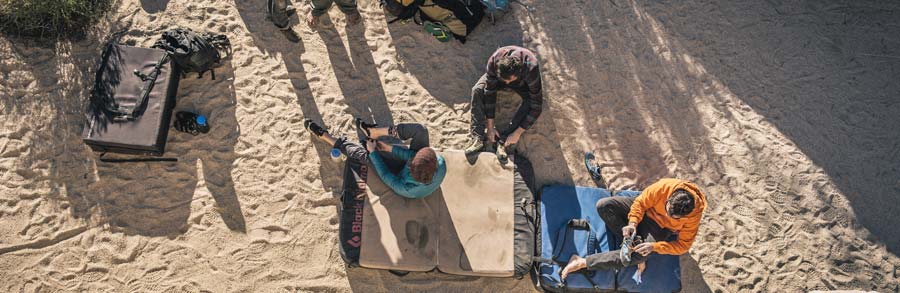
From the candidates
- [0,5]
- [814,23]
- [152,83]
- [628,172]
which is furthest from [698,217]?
[0,5]

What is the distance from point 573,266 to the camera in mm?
5102

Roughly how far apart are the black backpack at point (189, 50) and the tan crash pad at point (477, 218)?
304cm

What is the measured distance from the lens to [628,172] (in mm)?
5934

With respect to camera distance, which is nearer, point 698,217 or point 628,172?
point 698,217

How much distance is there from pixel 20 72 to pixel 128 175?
76.9 inches

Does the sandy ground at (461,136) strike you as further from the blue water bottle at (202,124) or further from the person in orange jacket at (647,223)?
the person in orange jacket at (647,223)

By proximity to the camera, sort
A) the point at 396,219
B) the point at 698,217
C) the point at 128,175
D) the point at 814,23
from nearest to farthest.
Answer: the point at 698,217, the point at 396,219, the point at 128,175, the point at 814,23

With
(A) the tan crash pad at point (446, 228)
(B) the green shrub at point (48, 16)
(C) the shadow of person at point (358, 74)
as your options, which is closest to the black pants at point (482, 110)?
(A) the tan crash pad at point (446, 228)

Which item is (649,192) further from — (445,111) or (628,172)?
(445,111)

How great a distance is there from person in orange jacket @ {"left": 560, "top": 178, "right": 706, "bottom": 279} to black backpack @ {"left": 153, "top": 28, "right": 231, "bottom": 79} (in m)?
4.71

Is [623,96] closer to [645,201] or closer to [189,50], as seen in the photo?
[645,201]

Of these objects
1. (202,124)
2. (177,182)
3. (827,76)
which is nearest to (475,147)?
(202,124)

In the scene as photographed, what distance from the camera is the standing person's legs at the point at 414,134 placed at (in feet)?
18.1

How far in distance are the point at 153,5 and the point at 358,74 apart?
9.23ft
